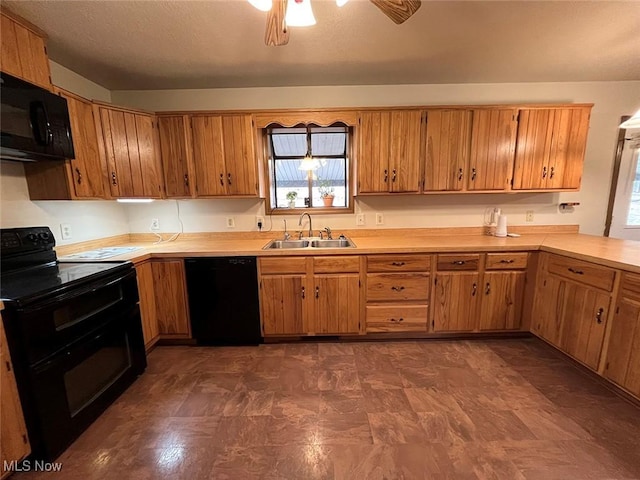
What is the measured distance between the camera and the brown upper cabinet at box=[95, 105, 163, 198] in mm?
2283

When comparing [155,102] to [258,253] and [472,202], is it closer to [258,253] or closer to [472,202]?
[258,253]

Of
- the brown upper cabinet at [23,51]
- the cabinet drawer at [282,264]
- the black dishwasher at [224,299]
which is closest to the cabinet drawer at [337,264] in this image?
the cabinet drawer at [282,264]

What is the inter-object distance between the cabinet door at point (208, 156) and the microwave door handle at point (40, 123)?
40.8 inches

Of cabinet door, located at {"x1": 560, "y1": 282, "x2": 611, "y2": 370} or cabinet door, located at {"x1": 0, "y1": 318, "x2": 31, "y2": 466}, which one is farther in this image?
cabinet door, located at {"x1": 560, "y1": 282, "x2": 611, "y2": 370}

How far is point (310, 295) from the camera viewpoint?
2.51 metres

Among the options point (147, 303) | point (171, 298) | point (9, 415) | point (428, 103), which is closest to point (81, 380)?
point (9, 415)

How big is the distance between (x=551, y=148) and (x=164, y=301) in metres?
3.91

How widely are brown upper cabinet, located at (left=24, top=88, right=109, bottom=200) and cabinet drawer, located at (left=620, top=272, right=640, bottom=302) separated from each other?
386 centimetres

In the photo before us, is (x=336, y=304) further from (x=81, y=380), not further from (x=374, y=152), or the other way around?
(x=81, y=380)

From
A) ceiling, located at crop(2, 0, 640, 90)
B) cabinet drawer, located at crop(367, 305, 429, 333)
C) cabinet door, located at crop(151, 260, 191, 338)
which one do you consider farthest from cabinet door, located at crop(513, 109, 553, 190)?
cabinet door, located at crop(151, 260, 191, 338)

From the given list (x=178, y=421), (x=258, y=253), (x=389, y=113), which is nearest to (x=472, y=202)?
(x=389, y=113)

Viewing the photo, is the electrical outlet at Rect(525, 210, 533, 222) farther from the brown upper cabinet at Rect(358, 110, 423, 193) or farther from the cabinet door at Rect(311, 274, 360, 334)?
the cabinet door at Rect(311, 274, 360, 334)

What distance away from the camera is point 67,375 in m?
1.53

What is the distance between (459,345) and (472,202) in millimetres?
1489
